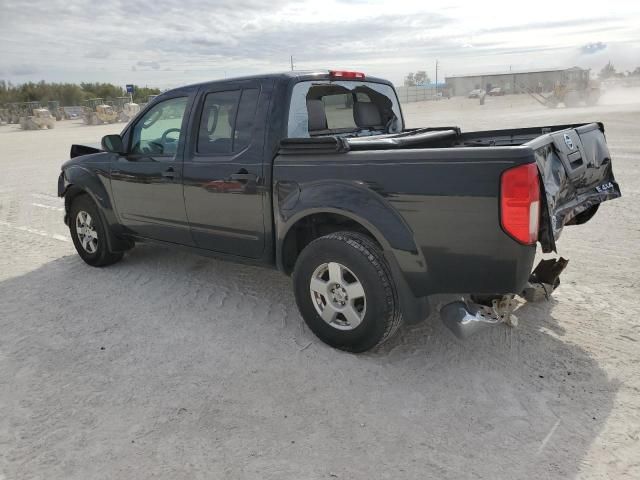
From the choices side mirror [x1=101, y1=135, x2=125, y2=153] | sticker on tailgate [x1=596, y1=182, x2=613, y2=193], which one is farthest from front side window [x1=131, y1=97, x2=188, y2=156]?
sticker on tailgate [x1=596, y1=182, x2=613, y2=193]

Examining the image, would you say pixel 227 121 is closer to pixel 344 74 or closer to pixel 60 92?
pixel 344 74

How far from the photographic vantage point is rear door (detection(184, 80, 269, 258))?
154 inches

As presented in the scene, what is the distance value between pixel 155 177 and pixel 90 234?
146 centimetres

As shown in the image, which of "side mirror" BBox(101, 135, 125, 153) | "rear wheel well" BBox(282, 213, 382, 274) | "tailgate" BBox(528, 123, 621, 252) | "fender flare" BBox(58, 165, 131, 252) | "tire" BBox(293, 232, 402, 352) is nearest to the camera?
"tailgate" BBox(528, 123, 621, 252)

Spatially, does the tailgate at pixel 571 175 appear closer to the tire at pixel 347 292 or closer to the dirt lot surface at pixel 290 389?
the dirt lot surface at pixel 290 389

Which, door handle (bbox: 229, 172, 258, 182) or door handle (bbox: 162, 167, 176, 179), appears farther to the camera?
door handle (bbox: 162, 167, 176, 179)

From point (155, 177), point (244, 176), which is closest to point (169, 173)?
point (155, 177)

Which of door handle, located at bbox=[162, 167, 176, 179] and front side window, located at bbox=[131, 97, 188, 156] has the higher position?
front side window, located at bbox=[131, 97, 188, 156]

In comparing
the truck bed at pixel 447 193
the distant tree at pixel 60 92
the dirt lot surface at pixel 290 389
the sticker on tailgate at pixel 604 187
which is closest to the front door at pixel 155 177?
the dirt lot surface at pixel 290 389

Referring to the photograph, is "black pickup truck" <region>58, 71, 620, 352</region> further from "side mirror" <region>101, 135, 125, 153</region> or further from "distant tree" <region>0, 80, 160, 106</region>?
"distant tree" <region>0, 80, 160, 106</region>

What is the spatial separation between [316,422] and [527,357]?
1.51 m

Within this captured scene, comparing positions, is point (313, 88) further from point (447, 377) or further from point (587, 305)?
Result: point (587, 305)

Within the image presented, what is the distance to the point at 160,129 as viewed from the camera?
16.0 ft

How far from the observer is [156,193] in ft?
15.5
